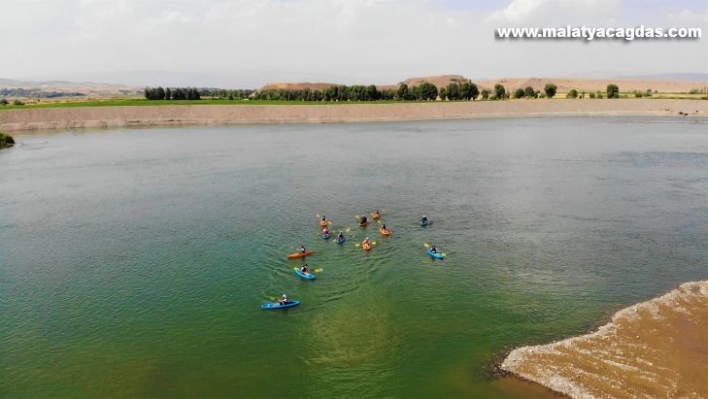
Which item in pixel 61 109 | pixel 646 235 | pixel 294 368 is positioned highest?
pixel 61 109

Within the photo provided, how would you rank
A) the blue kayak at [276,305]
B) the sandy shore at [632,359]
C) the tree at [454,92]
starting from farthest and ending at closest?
1. the tree at [454,92]
2. the blue kayak at [276,305]
3. the sandy shore at [632,359]

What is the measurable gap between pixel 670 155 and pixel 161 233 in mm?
65795

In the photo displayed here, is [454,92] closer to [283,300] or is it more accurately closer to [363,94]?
[363,94]

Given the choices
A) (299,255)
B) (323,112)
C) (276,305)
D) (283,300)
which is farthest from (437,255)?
(323,112)

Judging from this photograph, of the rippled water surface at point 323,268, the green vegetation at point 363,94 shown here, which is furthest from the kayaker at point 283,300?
the green vegetation at point 363,94

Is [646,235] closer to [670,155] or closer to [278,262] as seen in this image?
[278,262]

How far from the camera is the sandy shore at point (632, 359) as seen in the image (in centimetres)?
1909

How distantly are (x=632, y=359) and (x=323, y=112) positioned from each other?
115755 millimetres

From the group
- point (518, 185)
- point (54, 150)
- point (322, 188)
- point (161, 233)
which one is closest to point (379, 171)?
point (322, 188)

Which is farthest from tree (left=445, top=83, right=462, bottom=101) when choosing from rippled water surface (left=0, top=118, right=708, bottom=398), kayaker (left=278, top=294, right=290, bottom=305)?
kayaker (left=278, top=294, right=290, bottom=305)

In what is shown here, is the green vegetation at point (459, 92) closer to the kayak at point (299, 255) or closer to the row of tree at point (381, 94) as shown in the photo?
the row of tree at point (381, 94)

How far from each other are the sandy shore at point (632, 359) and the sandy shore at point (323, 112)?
111094 millimetres

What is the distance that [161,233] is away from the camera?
39.2 m

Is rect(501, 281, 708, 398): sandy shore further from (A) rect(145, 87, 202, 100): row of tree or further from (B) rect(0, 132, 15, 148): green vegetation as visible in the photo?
(A) rect(145, 87, 202, 100): row of tree
